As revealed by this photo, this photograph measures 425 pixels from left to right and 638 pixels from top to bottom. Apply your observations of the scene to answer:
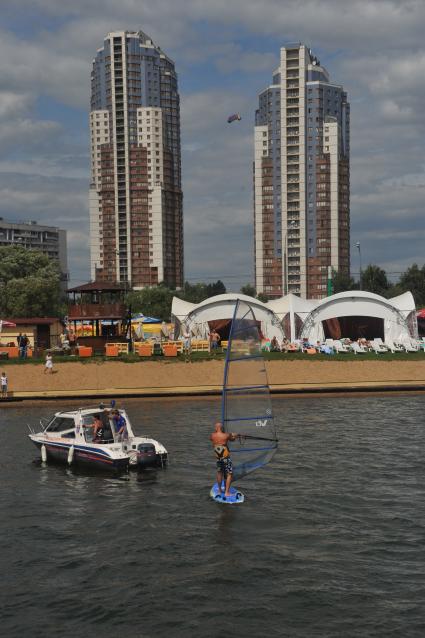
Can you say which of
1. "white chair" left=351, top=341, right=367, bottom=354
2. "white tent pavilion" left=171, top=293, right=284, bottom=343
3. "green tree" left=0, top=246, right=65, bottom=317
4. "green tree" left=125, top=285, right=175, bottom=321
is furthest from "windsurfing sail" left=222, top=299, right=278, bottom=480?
"green tree" left=125, top=285, right=175, bottom=321

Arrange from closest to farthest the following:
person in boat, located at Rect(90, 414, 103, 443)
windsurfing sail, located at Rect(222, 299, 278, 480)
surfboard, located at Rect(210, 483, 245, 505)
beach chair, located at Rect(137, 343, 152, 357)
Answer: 1. windsurfing sail, located at Rect(222, 299, 278, 480)
2. surfboard, located at Rect(210, 483, 245, 505)
3. person in boat, located at Rect(90, 414, 103, 443)
4. beach chair, located at Rect(137, 343, 152, 357)

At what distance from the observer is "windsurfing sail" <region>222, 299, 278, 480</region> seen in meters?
19.2

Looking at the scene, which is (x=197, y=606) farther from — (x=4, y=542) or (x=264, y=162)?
(x=264, y=162)

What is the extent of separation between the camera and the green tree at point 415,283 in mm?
114188

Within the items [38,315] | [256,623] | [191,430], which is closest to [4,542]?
[256,623]

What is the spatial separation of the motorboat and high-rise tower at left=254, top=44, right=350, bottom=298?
12439cm

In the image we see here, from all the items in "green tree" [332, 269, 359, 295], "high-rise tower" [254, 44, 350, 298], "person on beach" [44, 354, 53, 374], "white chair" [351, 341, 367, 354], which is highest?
"high-rise tower" [254, 44, 350, 298]

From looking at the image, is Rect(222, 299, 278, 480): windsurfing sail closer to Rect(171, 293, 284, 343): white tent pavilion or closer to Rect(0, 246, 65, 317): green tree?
Rect(171, 293, 284, 343): white tent pavilion

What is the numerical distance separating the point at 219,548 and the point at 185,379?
30.2m

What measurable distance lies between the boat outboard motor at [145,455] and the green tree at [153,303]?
3358 inches

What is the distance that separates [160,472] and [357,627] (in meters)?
12.1

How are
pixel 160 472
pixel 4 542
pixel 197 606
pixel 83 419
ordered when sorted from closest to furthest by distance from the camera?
pixel 197 606
pixel 4 542
pixel 160 472
pixel 83 419

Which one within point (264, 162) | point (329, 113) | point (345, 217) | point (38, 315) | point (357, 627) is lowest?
point (357, 627)

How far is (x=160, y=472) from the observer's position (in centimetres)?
2388
